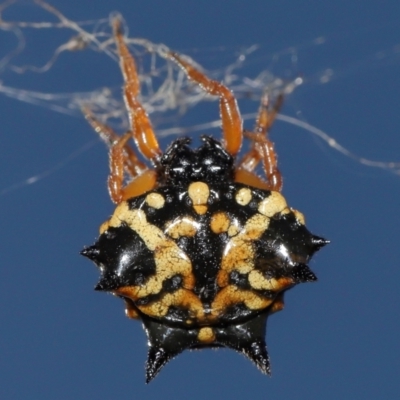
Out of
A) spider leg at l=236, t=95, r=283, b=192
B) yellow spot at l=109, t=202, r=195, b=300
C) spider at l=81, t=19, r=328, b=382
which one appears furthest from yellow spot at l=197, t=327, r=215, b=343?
spider leg at l=236, t=95, r=283, b=192

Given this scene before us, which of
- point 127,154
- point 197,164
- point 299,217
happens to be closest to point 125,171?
point 127,154

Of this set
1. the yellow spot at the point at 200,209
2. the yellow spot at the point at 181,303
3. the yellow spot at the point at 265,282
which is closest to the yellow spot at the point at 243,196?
the yellow spot at the point at 200,209

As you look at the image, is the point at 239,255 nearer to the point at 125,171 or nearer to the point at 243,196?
the point at 243,196

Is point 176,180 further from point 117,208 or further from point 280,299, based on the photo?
point 280,299

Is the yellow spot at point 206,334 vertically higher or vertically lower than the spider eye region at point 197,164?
lower

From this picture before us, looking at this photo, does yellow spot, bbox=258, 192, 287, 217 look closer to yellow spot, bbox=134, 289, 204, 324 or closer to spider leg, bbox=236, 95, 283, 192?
spider leg, bbox=236, 95, 283, 192

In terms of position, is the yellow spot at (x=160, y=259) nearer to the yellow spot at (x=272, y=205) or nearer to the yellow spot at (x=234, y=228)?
the yellow spot at (x=234, y=228)
